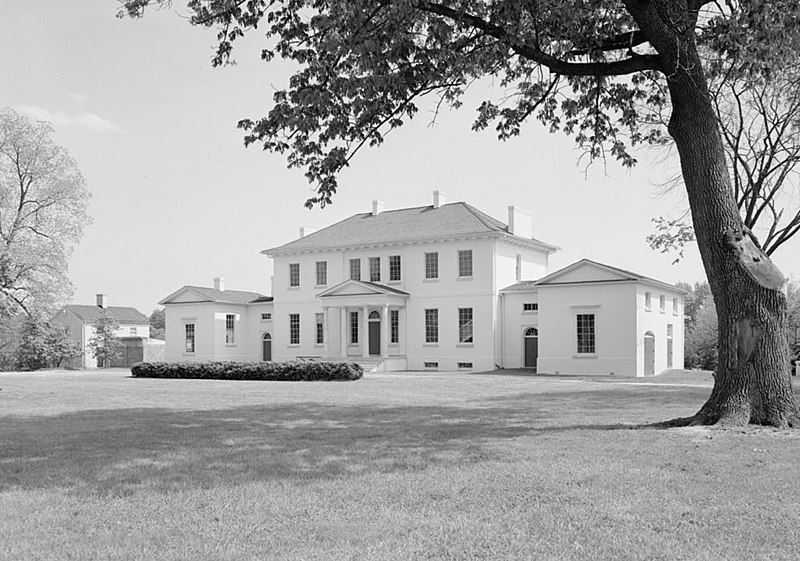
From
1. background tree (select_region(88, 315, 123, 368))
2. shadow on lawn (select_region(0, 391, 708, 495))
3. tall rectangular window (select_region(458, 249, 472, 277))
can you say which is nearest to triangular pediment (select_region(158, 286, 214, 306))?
background tree (select_region(88, 315, 123, 368))

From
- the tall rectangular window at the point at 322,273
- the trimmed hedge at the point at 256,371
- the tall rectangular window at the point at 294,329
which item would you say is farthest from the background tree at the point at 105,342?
the trimmed hedge at the point at 256,371

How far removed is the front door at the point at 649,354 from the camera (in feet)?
127

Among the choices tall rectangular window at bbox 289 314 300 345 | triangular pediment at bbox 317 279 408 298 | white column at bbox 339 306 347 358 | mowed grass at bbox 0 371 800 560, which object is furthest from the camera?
tall rectangular window at bbox 289 314 300 345

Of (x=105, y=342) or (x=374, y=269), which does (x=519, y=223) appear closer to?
(x=374, y=269)

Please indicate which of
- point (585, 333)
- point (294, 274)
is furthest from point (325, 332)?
point (585, 333)

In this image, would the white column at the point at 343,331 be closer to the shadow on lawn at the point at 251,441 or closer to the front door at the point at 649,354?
the front door at the point at 649,354

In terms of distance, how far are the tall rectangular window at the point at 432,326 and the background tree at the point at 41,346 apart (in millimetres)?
23101

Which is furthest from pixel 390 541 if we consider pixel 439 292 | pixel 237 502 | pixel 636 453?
pixel 439 292

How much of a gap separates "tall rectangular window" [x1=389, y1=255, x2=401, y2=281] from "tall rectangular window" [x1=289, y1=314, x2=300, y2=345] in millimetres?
7627

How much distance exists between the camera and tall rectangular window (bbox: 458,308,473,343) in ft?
144

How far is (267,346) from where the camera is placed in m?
53.7

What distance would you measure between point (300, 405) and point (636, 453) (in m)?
10.1

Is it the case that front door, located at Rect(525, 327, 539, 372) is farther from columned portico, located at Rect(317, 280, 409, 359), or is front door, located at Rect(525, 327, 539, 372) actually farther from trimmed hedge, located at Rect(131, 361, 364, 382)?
trimmed hedge, located at Rect(131, 361, 364, 382)

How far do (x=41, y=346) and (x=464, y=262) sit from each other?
87.7ft
